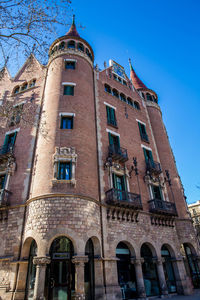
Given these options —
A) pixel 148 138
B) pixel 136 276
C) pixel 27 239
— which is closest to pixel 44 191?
pixel 27 239

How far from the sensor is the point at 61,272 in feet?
37.5

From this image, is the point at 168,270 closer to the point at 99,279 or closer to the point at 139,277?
the point at 139,277

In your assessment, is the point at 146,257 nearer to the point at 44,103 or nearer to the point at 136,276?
the point at 136,276

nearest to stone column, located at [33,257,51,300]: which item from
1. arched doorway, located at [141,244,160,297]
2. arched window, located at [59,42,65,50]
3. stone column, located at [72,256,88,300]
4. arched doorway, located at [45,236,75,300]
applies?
arched doorway, located at [45,236,75,300]

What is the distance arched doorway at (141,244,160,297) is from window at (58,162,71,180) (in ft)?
26.8

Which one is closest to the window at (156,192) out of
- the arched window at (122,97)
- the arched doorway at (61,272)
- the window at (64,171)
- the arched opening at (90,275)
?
the arched opening at (90,275)

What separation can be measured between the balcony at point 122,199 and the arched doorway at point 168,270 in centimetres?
491

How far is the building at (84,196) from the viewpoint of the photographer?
11656 mm

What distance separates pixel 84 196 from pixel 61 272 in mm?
4384

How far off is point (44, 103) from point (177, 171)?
53.3ft

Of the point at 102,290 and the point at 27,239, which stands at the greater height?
the point at 27,239

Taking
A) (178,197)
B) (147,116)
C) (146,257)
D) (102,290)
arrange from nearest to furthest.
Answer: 1. (102,290)
2. (146,257)
3. (178,197)
4. (147,116)

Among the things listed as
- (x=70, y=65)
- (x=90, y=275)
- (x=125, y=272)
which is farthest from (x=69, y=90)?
(x=125, y=272)

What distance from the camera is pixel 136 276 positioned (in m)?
13.8
